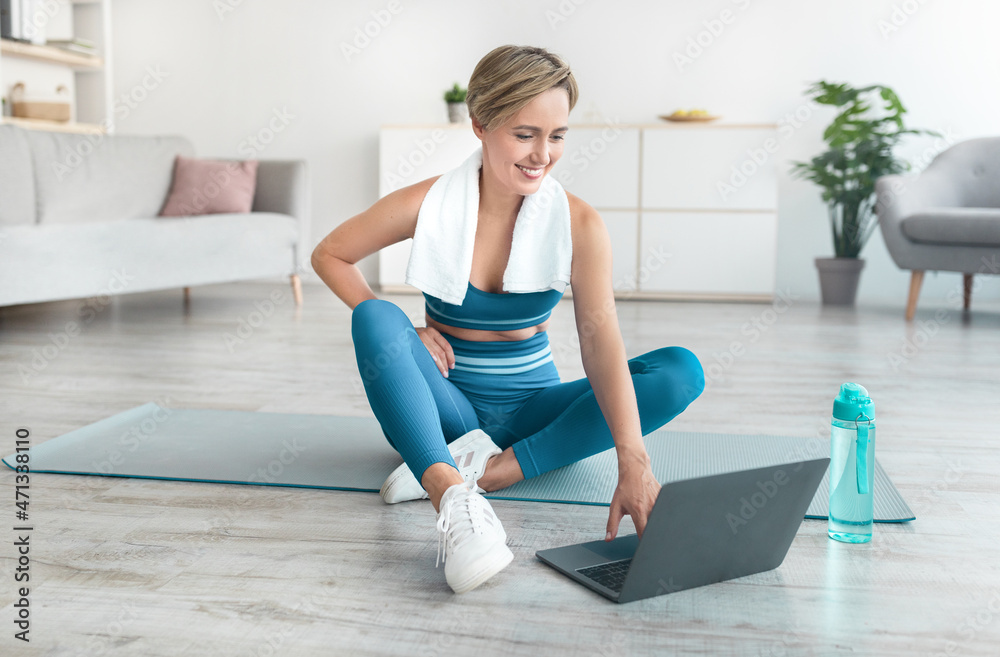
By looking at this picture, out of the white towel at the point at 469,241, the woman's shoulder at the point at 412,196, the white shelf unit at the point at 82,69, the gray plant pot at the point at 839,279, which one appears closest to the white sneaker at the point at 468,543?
the white towel at the point at 469,241

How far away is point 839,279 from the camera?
455 centimetres

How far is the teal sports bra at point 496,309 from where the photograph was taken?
1.45 metres

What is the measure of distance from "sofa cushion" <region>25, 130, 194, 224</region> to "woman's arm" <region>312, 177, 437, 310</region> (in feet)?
8.70

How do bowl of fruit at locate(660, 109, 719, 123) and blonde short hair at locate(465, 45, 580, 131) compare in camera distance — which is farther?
bowl of fruit at locate(660, 109, 719, 123)

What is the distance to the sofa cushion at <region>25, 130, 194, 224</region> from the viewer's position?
3.66 meters

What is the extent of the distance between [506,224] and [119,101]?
4984mm

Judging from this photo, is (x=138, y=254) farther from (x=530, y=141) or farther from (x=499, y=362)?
(x=530, y=141)

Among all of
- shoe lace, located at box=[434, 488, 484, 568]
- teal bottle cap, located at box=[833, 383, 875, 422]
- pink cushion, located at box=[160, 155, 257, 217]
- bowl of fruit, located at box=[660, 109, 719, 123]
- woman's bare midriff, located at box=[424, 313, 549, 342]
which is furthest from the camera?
bowl of fruit, located at box=[660, 109, 719, 123]

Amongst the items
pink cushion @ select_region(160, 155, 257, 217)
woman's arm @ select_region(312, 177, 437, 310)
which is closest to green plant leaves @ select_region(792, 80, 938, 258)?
pink cushion @ select_region(160, 155, 257, 217)

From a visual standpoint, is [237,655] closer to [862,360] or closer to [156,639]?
[156,639]

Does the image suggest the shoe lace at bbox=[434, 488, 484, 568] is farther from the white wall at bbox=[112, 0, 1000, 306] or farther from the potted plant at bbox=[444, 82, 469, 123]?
the white wall at bbox=[112, 0, 1000, 306]

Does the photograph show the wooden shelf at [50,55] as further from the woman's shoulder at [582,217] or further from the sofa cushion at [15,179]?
the woman's shoulder at [582,217]

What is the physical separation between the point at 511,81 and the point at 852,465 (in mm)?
724

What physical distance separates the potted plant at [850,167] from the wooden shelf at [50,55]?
3980 millimetres
